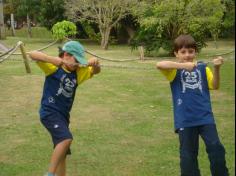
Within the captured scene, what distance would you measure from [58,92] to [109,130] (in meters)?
2.86

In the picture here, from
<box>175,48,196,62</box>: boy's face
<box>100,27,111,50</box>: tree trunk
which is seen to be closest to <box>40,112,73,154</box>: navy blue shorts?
<box>175,48,196,62</box>: boy's face

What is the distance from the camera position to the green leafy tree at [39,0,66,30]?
32.7 meters

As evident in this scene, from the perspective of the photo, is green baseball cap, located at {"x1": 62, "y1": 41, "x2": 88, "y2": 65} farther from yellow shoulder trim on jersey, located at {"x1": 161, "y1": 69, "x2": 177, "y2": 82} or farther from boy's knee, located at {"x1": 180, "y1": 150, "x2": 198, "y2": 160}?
boy's knee, located at {"x1": 180, "y1": 150, "x2": 198, "y2": 160}

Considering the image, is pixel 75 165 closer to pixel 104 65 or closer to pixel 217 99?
pixel 217 99

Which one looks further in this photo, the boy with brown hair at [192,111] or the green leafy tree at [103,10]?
the green leafy tree at [103,10]

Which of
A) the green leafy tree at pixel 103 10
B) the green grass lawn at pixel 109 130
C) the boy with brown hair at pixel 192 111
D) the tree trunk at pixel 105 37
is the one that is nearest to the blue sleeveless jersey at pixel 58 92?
the boy with brown hair at pixel 192 111

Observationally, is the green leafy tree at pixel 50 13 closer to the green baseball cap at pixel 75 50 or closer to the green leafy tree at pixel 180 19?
the green leafy tree at pixel 180 19

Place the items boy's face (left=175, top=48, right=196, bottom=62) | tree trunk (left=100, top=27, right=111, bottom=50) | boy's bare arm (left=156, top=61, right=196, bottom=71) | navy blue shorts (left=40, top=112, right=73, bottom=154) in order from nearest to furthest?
boy's bare arm (left=156, top=61, right=196, bottom=71)
boy's face (left=175, top=48, right=196, bottom=62)
navy blue shorts (left=40, top=112, right=73, bottom=154)
tree trunk (left=100, top=27, right=111, bottom=50)

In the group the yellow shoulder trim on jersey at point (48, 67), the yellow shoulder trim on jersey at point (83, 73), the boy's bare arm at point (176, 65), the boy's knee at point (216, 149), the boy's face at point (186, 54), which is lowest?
the boy's knee at point (216, 149)

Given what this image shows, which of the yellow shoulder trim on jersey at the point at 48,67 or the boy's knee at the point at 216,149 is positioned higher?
the yellow shoulder trim on jersey at the point at 48,67

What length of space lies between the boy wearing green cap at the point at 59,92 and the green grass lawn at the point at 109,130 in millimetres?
870

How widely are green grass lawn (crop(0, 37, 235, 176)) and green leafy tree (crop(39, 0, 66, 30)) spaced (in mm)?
21019

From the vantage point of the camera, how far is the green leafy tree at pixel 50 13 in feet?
107

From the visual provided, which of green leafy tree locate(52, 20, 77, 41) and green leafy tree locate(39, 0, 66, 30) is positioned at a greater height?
green leafy tree locate(39, 0, 66, 30)
